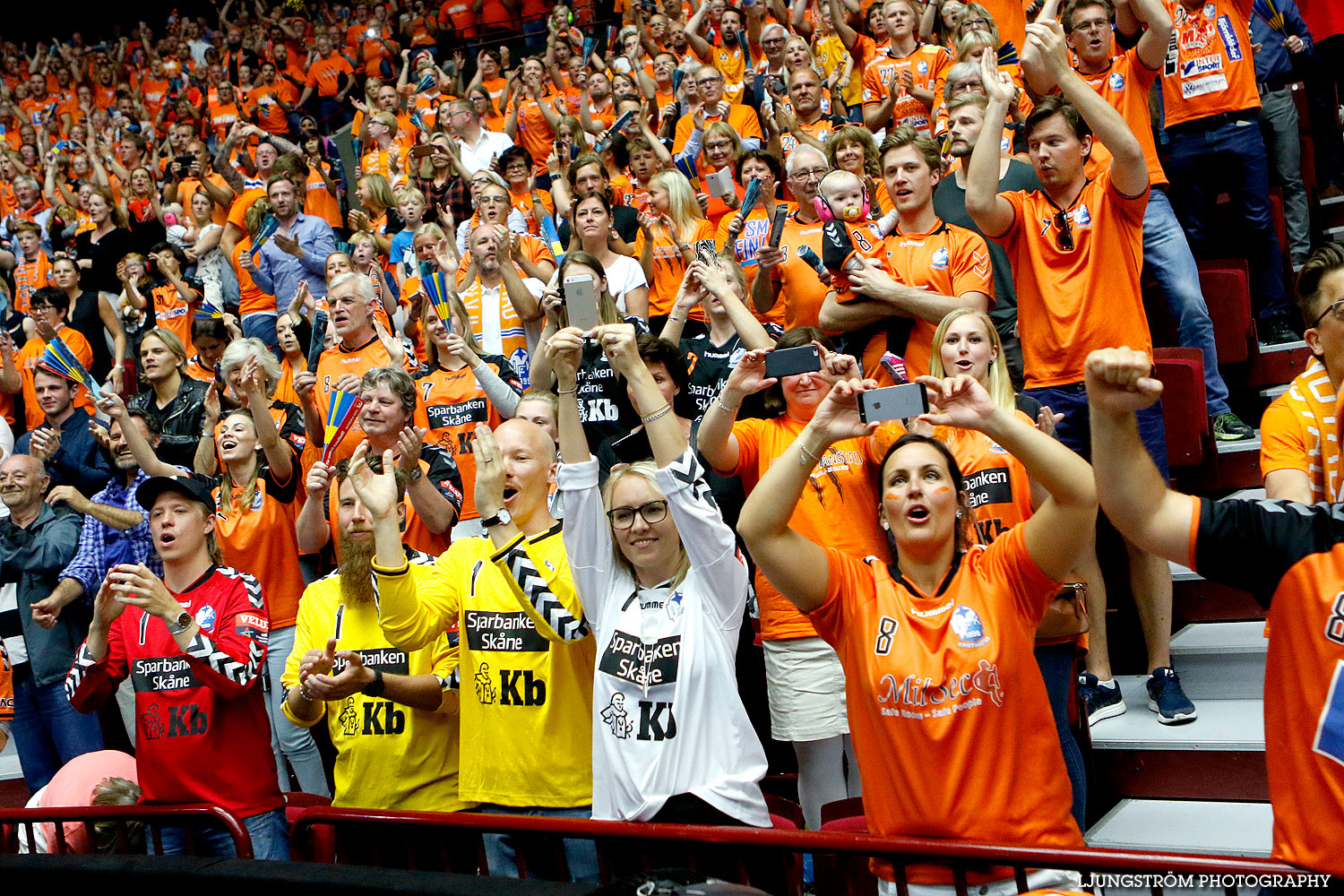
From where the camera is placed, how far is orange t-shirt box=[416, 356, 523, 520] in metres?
5.64

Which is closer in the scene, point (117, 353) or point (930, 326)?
point (930, 326)

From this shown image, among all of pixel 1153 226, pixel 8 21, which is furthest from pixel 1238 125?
pixel 8 21

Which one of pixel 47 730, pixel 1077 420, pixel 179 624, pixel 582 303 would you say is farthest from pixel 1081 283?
pixel 47 730

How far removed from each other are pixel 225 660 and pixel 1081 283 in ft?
10.5

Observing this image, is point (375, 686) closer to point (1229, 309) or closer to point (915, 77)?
point (1229, 309)

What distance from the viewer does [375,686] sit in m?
3.52

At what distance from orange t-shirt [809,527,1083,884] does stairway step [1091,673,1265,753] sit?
1.26m

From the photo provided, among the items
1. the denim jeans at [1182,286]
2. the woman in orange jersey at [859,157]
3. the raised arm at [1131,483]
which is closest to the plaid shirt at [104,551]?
the woman in orange jersey at [859,157]

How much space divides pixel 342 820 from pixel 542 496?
3.84ft

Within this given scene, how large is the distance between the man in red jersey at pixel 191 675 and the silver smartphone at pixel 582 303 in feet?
4.95

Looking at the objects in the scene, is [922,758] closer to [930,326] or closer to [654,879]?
[654,879]

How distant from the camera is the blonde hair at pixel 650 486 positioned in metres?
3.21

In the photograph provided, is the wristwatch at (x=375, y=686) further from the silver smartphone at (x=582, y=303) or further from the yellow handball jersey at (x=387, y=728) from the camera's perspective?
the silver smartphone at (x=582, y=303)

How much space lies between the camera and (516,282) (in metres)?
6.07
